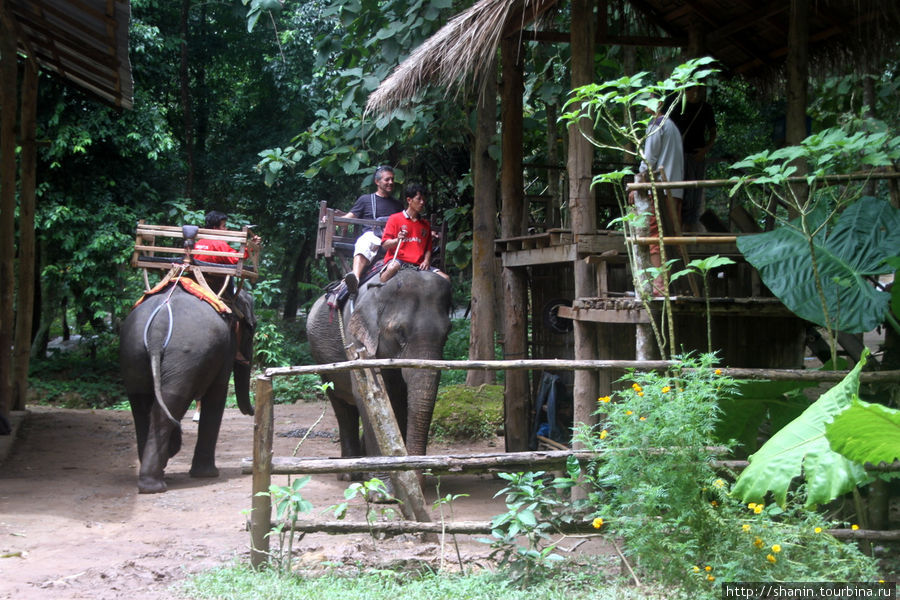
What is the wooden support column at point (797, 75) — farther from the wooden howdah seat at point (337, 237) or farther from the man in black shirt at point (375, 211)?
the man in black shirt at point (375, 211)

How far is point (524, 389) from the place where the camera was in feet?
27.2

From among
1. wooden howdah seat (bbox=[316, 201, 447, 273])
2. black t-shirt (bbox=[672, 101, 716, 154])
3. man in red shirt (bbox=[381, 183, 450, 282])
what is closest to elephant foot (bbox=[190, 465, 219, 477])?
wooden howdah seat (bbox=[316, 201, 447, 273])

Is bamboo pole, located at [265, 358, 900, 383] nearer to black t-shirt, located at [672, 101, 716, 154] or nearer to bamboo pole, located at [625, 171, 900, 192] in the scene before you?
bamboo pole, located at [625, 171, 900, 192]

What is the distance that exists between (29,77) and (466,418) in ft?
20.5

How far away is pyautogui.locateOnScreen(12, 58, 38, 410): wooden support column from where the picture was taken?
33.8ft

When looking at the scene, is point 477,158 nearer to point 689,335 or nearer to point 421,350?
point 421,350

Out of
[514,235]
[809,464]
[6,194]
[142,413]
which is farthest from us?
[6,194]

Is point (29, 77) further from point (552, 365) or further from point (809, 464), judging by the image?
point (809, 464)

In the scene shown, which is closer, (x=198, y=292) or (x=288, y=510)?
(x=288, y=510)

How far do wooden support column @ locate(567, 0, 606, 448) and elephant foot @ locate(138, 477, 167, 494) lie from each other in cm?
349

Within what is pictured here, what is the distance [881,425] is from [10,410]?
9540mm

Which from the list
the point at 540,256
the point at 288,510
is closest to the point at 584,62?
the point at 540,256

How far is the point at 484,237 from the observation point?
33.1 feet

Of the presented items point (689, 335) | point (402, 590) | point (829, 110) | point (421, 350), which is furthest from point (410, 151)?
point (402, 590)
